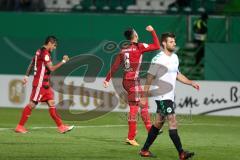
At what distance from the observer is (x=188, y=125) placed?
2083cm

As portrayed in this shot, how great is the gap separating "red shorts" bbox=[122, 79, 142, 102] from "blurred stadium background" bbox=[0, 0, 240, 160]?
108cm

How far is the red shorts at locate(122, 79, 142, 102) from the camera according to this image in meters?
15.4

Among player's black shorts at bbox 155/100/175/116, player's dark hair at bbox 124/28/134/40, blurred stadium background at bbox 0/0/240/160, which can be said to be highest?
player's dark hair at bbox 124/28/134/40

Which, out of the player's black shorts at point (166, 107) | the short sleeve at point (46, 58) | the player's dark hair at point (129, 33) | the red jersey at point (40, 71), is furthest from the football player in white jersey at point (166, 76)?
the red jersey at point (40, 71)

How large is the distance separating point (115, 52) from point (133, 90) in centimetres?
1262

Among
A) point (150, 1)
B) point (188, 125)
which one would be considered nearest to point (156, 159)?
point (188, 125)

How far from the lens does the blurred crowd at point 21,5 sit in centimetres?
3148

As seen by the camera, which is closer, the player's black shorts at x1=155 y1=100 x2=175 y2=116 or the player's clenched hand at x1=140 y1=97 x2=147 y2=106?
the player's black shorts at x1=155 y1=100 x2=175 y2=116

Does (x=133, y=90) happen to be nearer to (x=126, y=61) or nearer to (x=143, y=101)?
(x=143, y=101)

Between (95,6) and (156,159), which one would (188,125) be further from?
(95,6)

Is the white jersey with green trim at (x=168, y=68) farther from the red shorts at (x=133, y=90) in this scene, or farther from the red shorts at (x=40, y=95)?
the red shorts at (x=40, y=95)

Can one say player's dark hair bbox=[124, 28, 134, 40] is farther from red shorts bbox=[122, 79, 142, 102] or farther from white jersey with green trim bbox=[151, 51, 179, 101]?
white jersey with green trim bbox=[151, 51, 179, 101]

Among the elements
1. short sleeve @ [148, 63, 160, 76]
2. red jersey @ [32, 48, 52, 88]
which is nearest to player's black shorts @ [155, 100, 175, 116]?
short sleeve @ [148, 63, 160, 76]

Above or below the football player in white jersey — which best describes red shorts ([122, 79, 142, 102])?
below
